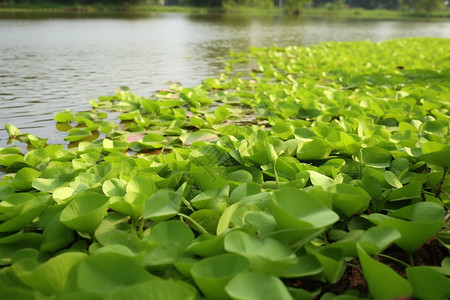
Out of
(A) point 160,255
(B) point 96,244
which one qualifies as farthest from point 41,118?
(A) point 160,255

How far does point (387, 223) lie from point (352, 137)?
635mm

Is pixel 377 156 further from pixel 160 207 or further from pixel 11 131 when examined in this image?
pixel 11 131

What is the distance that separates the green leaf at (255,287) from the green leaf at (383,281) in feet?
0.48

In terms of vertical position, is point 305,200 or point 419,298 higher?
point 305,200

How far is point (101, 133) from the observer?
1900 millimetres

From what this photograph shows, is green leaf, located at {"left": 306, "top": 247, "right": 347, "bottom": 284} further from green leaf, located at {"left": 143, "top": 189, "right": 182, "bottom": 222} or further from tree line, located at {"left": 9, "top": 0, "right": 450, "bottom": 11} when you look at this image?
tree line, located at {"left": 9, "top": 0, "right": 450, "bottom": 11}

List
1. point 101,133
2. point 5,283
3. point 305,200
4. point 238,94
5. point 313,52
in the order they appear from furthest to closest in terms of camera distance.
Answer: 1. point 313,52
2. point 238,94
3. point 101,133
4. point 305,200
5. point 5,283

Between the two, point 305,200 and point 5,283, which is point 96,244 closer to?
point 5,283

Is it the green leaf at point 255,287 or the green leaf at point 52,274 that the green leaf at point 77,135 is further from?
the green leaf at point 255,287

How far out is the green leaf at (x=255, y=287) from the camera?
532mm

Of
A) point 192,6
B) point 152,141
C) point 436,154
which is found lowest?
point 152,141

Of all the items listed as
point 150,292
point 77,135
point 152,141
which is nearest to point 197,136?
point 152,141

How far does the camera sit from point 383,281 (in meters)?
0.59

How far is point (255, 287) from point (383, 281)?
0.21 metres
